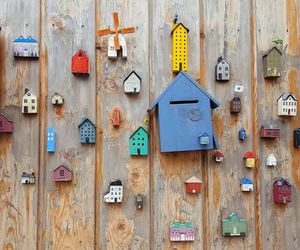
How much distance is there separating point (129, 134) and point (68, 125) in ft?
0.80

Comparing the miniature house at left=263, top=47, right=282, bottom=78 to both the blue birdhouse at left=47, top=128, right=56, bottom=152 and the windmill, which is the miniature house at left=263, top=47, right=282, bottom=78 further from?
the blue birdhouse at left=47, top=128, right=56, bottom=152

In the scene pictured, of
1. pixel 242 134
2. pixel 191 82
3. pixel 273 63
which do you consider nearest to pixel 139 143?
pixel 191 82

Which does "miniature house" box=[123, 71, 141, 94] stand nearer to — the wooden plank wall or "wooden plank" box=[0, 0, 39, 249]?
the wooden plank wall

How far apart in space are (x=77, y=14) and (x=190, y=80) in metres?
0.54

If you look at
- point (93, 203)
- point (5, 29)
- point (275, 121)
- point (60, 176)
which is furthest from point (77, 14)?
point (275, 121)

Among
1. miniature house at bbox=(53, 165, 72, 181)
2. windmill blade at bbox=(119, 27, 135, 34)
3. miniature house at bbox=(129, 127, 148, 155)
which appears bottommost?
miniature house at bbox=(53, 165, 72, 181)

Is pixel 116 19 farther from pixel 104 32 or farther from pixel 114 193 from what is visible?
pixel 114 193

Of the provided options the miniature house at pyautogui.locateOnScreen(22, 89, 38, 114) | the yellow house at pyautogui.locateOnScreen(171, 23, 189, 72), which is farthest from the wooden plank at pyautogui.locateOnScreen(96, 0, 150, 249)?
the miniature house at pyautogui.locateOnScreen(22, 89, 38, 114)

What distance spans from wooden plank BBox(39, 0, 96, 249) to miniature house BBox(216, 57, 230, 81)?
0.51 metres

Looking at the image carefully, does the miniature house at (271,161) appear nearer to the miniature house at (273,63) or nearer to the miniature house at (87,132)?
the miniature house at (273,63)

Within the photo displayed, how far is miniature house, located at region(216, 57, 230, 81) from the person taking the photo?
1.51 m

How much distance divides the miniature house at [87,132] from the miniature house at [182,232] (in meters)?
0.47

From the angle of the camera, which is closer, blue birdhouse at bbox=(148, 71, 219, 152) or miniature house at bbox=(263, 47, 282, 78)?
blue birdhouse at bbox=(148, 71, 219, 152)

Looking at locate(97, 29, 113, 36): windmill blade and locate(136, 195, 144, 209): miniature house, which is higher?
locate(97, 29, 113, 36): windmill blade
